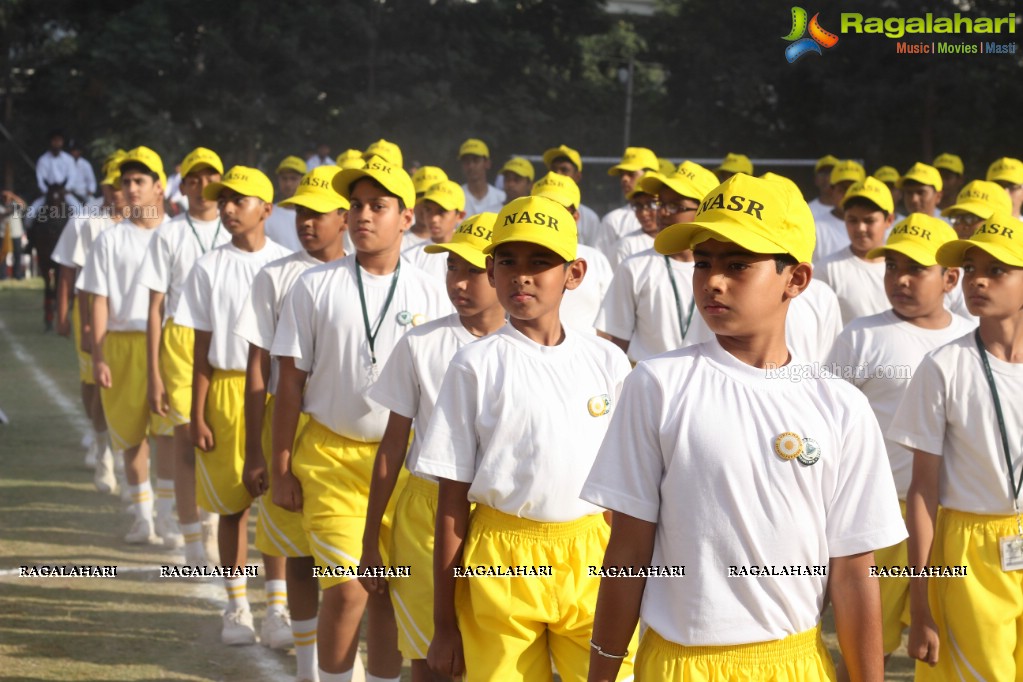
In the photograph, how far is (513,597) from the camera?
4348mm

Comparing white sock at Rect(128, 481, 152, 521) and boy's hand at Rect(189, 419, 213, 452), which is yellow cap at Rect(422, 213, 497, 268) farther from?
white sock at Rect(128, 481, 152, 521)

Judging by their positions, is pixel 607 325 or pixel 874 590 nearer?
pixel 874 590

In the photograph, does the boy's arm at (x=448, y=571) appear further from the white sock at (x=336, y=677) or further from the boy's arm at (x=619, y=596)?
the white sock at (x=336, y=677)

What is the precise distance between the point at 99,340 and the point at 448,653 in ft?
19.3

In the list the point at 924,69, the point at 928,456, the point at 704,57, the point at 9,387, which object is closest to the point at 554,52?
the point at 704,57

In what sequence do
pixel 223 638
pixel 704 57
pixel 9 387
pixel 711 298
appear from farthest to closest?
pixel 704 57 < pixel 9 387 < pixel 223 638 < pixel 711 298

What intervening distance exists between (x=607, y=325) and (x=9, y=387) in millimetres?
10526

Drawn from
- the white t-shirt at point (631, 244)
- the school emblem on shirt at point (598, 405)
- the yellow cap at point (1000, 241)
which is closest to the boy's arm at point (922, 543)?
the yellow cap at point (1000, 241)

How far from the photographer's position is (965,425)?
4.90 meters

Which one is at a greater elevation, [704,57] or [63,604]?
[704,57]

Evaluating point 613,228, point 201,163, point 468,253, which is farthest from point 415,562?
point 613,228

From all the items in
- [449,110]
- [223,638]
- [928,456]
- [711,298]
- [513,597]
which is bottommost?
[223,638]

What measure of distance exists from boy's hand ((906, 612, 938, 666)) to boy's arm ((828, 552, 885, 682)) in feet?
5.10

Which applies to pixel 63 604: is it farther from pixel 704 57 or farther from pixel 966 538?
pixel 704 57
